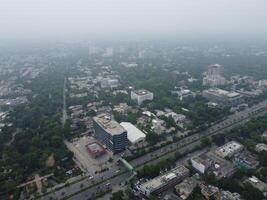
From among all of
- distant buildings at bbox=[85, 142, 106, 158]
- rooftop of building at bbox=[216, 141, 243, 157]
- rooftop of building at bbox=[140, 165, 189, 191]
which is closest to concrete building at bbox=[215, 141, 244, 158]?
rooftop of building at bbox=[216, 141, 243, 157]

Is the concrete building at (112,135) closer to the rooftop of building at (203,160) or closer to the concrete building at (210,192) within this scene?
the rooftop of building at (203,160)

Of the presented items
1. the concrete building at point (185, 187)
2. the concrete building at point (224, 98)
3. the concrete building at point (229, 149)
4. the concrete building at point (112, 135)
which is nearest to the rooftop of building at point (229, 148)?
the concrete building at point (229, 149)

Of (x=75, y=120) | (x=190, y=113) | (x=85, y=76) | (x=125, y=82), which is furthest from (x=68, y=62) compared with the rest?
(x=190, y=113)

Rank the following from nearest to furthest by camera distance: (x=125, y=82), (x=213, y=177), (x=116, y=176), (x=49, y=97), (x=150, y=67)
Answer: (x=213, y=177) < (x=116, y=176) < (x=49, y=97) < (x=125, y=82) < (x=150, y=67)

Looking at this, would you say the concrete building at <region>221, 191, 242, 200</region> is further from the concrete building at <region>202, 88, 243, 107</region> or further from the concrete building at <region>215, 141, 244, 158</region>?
the concrete building at <region>202, 88, 243, 107</region>

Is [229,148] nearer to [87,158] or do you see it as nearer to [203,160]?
[203,160]

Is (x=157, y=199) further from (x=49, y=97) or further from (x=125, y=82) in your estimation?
(x=125, y=82)

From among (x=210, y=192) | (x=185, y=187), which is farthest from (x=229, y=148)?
(x=185, y=187)
